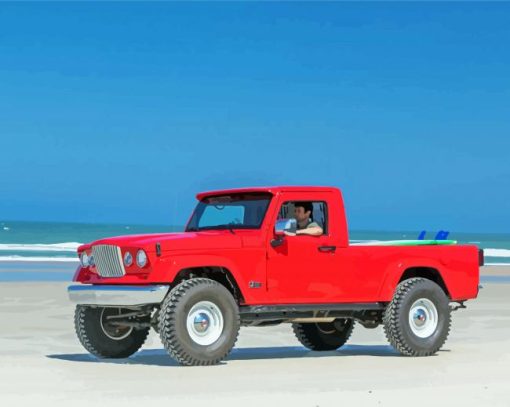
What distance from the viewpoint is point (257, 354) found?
14.4m

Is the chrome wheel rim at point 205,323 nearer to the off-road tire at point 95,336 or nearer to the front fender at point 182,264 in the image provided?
the front fender at point 182,264

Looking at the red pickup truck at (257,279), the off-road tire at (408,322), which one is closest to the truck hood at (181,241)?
the red pickup truck at (257,279)

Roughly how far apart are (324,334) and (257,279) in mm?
2589

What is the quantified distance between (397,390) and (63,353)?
5164 mm

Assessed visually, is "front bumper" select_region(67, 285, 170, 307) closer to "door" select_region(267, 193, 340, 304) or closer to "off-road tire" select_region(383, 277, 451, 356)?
"door" select_region(267, 193, 340, 304)

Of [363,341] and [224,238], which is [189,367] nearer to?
[224,238]

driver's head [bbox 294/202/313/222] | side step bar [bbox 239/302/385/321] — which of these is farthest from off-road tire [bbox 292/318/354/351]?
driver's head [bbox 294/202/313/222]

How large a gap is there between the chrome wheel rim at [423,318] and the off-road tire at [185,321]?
2541 millimetres

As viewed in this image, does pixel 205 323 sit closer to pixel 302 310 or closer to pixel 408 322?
pixel 302 310

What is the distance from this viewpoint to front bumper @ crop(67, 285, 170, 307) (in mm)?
12383

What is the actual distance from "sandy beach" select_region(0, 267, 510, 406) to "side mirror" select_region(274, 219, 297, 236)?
1427mm

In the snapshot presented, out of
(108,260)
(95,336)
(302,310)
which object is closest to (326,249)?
(302,310)

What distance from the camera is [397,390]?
10.7 meters

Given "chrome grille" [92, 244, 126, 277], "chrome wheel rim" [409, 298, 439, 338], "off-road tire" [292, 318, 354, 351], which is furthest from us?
"off-road tire" [292, 318, 354, 351]
